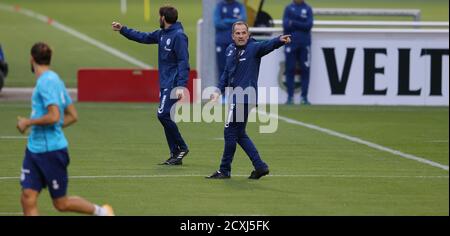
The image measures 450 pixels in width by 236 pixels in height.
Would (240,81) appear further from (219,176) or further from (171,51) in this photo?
(171,51)

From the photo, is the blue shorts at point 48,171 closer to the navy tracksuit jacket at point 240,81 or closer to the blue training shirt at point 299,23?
the navy tracksuit jacket at point 240,81

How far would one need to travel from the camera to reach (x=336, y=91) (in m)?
26.0

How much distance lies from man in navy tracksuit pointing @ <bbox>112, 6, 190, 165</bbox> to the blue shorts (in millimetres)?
4979

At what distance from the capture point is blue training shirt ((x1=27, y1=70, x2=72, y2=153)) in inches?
452

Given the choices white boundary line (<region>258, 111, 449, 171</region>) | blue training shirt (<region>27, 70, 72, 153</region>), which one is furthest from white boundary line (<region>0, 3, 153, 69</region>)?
blue training shirt (<region>27, 70, 72, 153</region>)

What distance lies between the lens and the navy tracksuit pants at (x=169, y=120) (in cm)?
1681

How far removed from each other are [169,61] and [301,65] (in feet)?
30.0

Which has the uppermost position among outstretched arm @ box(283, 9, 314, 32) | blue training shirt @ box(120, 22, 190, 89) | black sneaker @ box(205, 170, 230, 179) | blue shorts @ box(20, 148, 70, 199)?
outstretched arm @ box(283, 9, 314, 32)

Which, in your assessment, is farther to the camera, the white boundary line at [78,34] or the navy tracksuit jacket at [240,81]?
the white boundary line at [78,34]

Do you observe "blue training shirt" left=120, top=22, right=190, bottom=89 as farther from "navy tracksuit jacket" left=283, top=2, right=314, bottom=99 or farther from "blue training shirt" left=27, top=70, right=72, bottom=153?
"navy tracksuit jacket" left=283, top=2, right=314, bottom=99

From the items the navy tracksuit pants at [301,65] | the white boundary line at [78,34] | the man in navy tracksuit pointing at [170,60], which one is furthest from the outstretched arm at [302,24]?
the white boundary line at [78,34]

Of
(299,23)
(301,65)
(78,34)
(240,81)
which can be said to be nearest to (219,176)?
(240,81)

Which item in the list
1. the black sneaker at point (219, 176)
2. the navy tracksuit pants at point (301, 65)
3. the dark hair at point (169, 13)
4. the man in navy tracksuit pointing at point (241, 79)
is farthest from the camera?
the navy tracksuit pants at point (301, 65)

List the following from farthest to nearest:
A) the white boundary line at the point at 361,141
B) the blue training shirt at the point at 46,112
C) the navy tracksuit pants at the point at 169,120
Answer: the white boundary line at the point at 361,141
the navy tracksuit pants at the point at 169,120
the blue training shirt at the point at 46,112
